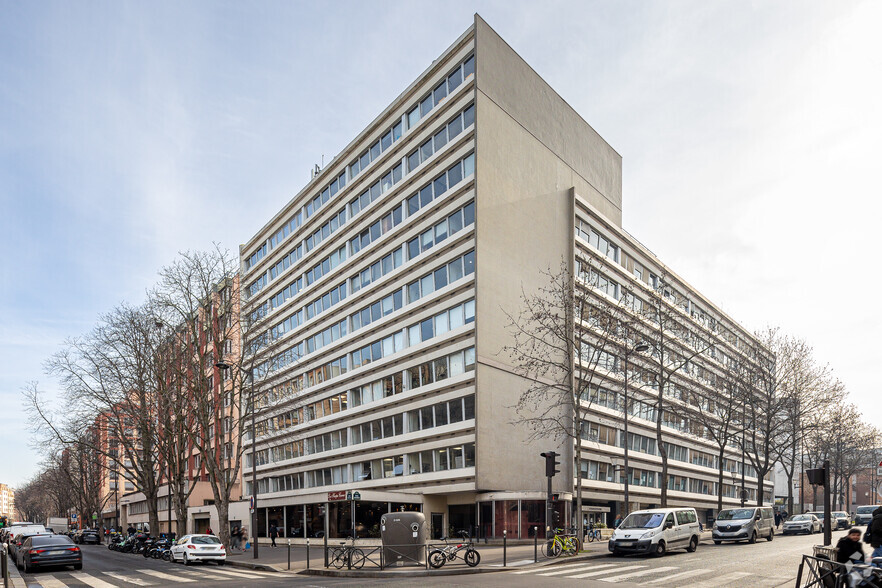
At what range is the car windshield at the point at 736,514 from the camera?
105 ft

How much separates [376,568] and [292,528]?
32.0 m

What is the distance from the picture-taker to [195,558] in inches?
1240

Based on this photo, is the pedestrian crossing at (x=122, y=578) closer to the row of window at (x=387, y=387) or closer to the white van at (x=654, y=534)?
the white van at (x=654, y=534)

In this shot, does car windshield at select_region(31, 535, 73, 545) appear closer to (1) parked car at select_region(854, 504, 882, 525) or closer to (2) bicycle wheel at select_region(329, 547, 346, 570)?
(2) bicycle wheel at select_region(329, 547, 346, 570)

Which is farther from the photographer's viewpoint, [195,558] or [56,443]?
[56,443]

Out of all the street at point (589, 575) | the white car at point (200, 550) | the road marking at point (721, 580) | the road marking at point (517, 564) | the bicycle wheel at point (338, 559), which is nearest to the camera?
the road marking at point (721, 580)

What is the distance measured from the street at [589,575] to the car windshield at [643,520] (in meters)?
1.15

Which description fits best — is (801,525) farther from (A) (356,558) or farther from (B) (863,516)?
(A) (356,558)

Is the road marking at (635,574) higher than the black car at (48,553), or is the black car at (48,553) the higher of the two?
the road marking at (635,574)

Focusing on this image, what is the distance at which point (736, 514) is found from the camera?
32.2 m

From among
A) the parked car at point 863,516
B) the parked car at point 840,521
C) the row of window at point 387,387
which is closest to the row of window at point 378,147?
the row of window at point 387,387

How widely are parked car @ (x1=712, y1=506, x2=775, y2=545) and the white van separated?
206 inches

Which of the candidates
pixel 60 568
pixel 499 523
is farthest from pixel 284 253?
pixel 60 568

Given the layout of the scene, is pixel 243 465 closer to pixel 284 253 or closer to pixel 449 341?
pixel 284 253
